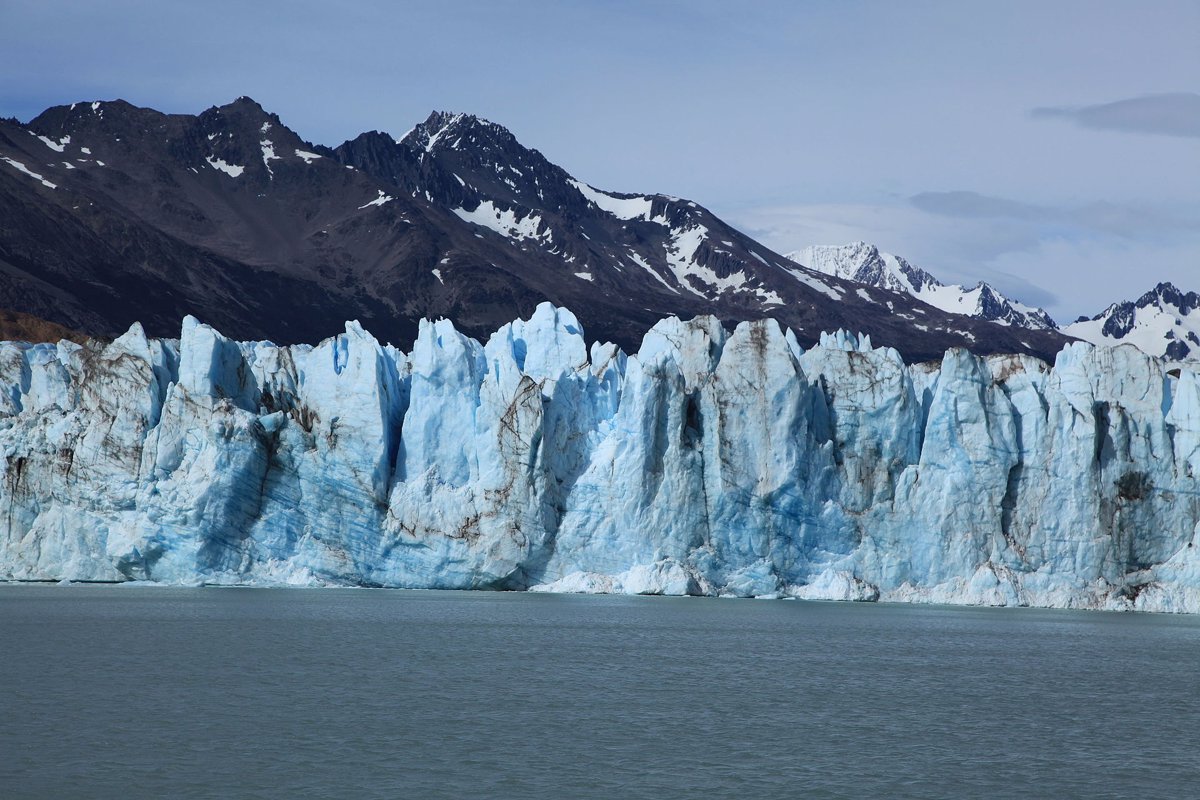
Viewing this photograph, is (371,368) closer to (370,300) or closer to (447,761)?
(447,761)

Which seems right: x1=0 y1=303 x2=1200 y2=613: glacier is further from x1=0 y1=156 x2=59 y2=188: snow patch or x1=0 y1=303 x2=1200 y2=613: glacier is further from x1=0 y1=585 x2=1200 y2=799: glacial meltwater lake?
x1=0 y1=156 x2=59 y2=188: snow patch

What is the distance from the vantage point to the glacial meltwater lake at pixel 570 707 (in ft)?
63.9

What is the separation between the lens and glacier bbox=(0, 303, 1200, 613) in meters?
47.2

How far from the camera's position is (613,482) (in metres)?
47.6

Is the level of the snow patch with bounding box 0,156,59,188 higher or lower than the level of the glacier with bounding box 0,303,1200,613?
higher

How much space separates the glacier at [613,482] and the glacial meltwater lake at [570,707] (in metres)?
4.15

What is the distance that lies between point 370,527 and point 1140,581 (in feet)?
88.4

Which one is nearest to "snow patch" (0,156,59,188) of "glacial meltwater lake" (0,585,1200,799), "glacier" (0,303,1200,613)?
"glacier" (0,303,1200,613)

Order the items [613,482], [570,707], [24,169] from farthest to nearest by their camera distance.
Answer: [24,169] < [613,482] < [570,707]

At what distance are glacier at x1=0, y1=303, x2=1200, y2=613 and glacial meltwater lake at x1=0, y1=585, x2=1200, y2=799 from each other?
163 inches

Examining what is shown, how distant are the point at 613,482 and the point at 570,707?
22130 millimetres

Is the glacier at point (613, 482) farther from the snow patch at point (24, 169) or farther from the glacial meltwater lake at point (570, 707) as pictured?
the snow patch at point (24, 169)

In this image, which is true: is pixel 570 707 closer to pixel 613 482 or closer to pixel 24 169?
pixel 613 482

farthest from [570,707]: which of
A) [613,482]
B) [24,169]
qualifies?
[24,169]
